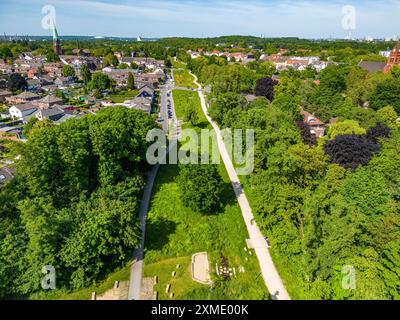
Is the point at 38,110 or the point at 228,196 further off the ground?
the point at 38,110

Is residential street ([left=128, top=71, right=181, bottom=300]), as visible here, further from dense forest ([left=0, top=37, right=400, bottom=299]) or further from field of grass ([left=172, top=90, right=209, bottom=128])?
field of grass ([left=172, top=90, right=209, bottom=128])

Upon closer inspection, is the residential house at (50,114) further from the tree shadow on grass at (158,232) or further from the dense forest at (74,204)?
the tree shadow on grass at (158,232)

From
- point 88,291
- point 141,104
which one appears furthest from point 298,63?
point 88,291

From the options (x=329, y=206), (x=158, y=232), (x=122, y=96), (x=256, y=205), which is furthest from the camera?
(x=122, y=96)

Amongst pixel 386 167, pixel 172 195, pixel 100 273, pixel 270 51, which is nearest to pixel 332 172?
pixel 386 167

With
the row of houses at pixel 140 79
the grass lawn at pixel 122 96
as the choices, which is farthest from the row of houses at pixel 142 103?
the row of houses at pixel 140 79

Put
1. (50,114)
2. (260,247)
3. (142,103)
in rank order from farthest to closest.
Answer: (142,103) → (50,114) → (260,247)

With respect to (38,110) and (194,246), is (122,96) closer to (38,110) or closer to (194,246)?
(38,110)

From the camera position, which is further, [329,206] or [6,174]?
[6,174]

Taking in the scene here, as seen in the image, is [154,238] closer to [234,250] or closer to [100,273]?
[100,273]
